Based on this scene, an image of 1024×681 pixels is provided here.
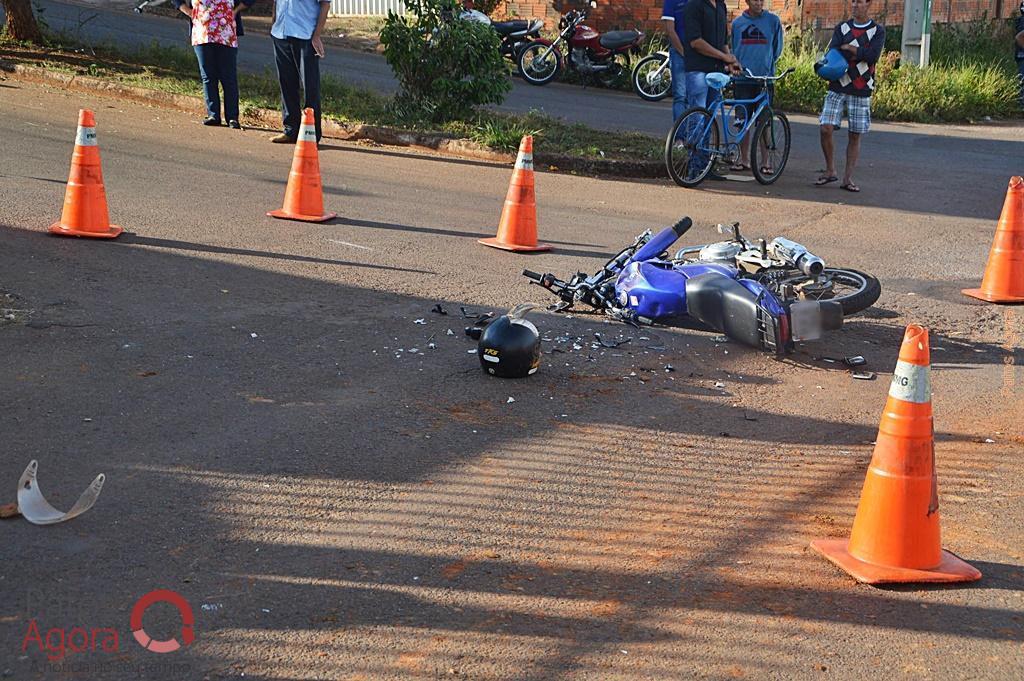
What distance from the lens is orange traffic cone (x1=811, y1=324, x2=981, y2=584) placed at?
191 inches

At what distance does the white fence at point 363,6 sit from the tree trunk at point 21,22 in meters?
12.9

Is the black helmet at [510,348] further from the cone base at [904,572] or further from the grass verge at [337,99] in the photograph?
the grass verge at [337,99]

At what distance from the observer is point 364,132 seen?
49.3 ft

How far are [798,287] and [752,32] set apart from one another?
227 inches

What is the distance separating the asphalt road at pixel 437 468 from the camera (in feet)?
13.8

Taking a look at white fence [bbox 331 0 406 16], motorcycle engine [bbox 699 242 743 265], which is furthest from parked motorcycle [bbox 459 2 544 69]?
motorcycle engine [bbox 699 242 743 265]

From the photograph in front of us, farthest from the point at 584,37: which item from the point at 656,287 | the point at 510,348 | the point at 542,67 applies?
the point at 510,348

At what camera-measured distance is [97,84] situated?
16.6 metres

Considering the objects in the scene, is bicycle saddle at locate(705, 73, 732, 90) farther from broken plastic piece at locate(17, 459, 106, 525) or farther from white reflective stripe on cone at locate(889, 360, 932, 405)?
broken plastic piece at locate(17, 459, 106, 525)

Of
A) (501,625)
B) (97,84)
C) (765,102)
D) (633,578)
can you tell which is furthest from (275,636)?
(97,84)

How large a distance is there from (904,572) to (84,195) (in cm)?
705

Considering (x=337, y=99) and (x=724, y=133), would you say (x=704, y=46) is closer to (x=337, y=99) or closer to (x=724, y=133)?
(x=724, y=133)

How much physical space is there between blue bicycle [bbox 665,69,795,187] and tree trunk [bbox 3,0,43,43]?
34.8 feet

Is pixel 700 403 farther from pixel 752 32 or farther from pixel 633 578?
pixel 752 32
